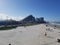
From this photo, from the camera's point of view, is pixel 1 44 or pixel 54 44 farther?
pixel 54 44

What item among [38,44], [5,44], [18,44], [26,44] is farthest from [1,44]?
[38,44]

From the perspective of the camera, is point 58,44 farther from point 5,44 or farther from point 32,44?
point 5,44

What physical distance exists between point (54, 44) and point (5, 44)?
368 inches

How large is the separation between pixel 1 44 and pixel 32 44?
5.74m

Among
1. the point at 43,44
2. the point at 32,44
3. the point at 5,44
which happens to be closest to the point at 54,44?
the point at 43,44

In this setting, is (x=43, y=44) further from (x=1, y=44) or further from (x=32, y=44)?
(x=1, y=44)

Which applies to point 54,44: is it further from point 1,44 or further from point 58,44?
point 1,44

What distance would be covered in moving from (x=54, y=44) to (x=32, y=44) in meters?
4.33

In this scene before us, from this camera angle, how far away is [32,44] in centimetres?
2091

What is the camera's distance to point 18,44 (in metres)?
20.5

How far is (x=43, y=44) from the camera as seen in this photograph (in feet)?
69.4

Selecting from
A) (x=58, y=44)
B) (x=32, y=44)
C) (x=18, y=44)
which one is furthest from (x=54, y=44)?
(x=18, y=44)

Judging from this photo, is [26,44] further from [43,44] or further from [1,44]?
[1,44]

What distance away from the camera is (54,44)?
70.3 feet
